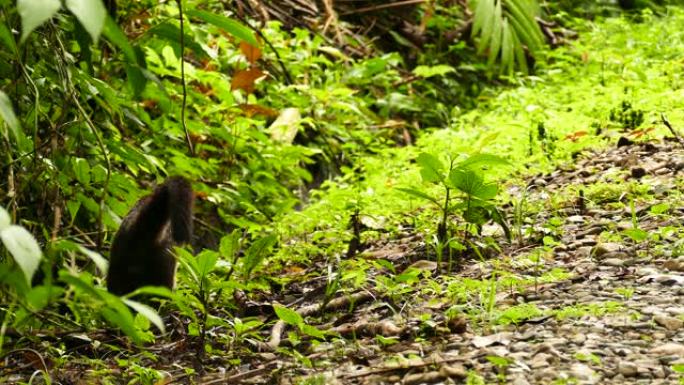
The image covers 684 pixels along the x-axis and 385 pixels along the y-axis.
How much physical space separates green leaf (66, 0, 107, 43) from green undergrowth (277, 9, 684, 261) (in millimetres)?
2457

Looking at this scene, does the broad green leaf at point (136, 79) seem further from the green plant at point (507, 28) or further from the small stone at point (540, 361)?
the green plant at point (507, 28)

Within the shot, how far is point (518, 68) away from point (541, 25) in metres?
0.67

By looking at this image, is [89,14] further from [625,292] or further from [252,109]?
[252,109]

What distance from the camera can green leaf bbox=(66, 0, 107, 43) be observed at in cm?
138

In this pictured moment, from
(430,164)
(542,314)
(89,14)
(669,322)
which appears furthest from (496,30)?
(89,14)

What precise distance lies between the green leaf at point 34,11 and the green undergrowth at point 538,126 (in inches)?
100

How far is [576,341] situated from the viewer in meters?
2.63

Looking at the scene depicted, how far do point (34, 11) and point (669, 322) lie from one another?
202cm

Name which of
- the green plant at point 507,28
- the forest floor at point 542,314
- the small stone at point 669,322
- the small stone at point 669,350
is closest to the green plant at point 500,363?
the forest floor at point 542,314

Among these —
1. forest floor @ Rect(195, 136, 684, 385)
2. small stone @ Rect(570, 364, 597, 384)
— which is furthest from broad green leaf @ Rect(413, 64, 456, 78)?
small stone @ Rect(570, 364, 597, 384)

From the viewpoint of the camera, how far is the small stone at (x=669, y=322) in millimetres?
2672

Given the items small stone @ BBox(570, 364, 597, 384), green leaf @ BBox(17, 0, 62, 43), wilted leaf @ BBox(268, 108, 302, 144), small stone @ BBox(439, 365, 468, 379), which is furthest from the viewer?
wilted leaf @ BBox(268, 108, 302, 144)

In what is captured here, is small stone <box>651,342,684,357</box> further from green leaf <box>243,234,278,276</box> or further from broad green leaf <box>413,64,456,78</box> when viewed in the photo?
broad green leaf <box>413,64,456,78</box>

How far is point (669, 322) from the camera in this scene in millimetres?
2695
